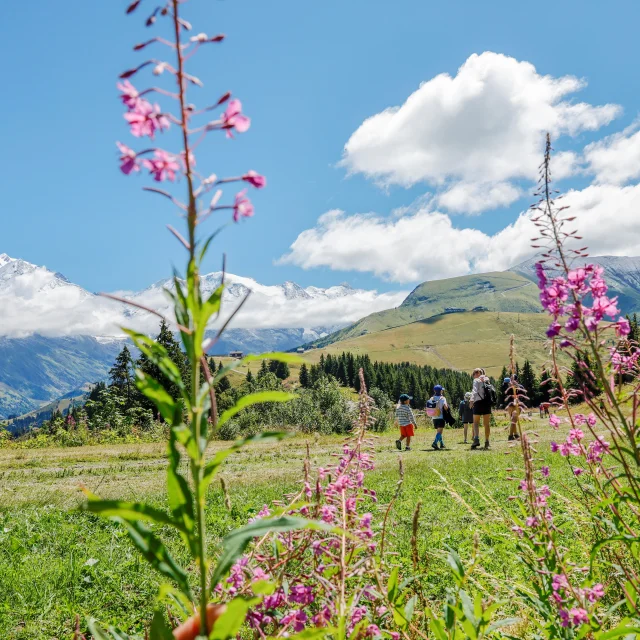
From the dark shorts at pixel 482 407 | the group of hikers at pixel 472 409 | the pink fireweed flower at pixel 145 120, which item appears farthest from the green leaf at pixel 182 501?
the dark shorts at pixel 482 407

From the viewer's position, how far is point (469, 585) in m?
4.68

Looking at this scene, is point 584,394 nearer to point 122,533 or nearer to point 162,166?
point 162,166

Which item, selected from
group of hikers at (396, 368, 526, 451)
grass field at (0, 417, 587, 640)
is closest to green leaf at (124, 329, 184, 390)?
grass field at (0, 417, 587, 640)

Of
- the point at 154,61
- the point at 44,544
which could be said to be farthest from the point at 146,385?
the point at 44,544

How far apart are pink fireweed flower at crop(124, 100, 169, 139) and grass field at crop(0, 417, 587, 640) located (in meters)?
2.31

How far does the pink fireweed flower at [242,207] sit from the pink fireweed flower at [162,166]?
0.55 ft

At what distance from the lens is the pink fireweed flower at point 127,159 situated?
1288mm

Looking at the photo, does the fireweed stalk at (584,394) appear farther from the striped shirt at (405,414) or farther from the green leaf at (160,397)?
the striped shirt at (405,414)

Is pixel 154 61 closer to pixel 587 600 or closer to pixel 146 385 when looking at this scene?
pixel 146 385

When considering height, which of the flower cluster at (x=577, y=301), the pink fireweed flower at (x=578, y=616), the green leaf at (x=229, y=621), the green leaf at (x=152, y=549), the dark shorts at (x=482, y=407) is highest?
the flower cluster at (x=577, y=301)

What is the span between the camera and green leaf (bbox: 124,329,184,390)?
1.21 metres

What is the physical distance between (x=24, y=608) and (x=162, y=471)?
8.71 metres

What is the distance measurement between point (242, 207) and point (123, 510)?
30.7 inches

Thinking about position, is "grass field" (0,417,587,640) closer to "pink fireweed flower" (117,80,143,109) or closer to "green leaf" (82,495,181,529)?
"green leaf" (82,495,181,529)
